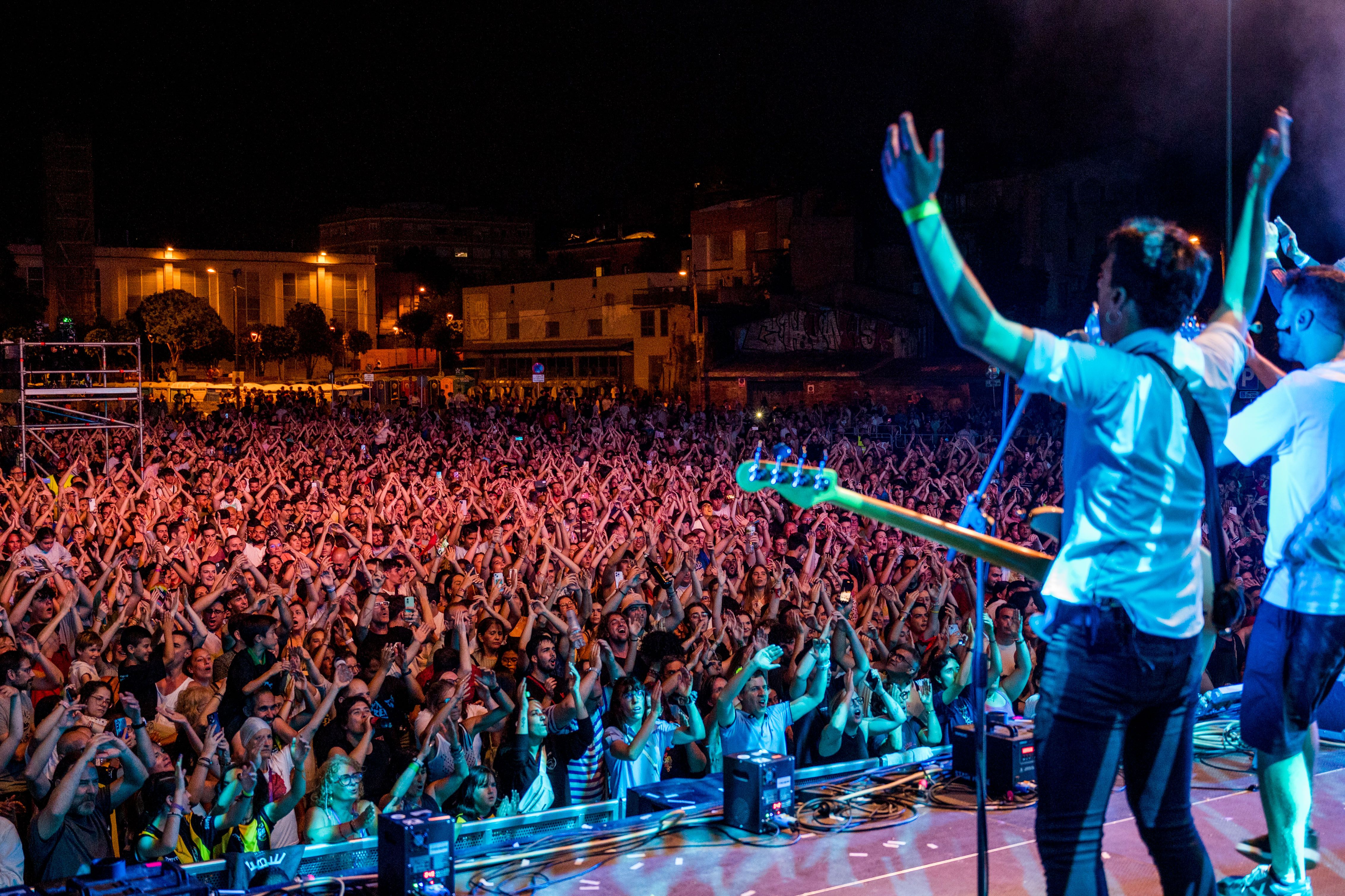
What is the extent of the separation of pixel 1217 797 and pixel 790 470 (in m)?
2.22

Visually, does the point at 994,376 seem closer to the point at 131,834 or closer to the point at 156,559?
the point at 156,559

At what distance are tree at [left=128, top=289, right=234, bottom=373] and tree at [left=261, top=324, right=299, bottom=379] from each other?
2185 millimetres

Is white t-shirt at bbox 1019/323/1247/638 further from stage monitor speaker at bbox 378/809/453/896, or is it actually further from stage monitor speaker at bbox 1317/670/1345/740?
stage monitor speaker at bbox 1317/670/1345/740

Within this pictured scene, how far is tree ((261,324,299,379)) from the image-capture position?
5675 cm

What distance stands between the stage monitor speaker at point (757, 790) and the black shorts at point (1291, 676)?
1297mm

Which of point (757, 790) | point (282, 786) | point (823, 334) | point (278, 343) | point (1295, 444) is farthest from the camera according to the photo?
point (278, 343)

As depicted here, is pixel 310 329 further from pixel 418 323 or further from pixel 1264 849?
pixel 1264 849

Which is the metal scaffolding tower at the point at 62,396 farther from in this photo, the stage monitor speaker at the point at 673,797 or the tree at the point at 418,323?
the tree at the point at 418,323

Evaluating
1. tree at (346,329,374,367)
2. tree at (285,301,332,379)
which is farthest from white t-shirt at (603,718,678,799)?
tree at (346,329,374,367)

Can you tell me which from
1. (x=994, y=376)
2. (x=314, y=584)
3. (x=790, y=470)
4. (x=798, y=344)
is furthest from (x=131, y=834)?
(x=798, y=344)

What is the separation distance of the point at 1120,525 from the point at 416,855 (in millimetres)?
1904

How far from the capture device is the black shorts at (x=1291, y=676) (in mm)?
2604

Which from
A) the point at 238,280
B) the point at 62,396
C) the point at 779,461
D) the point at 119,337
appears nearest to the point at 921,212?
the point at 779,461

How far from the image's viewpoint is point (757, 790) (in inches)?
136
